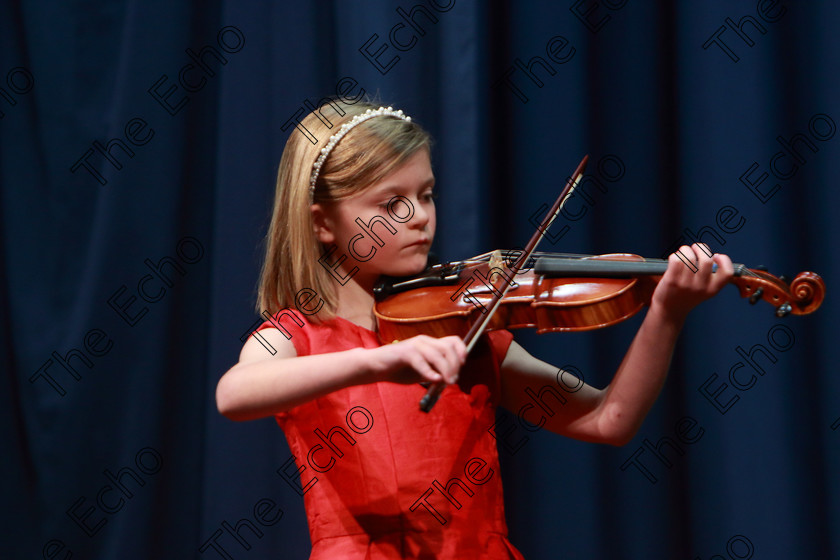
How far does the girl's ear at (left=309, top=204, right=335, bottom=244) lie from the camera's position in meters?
1.05

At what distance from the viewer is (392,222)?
3.24ft

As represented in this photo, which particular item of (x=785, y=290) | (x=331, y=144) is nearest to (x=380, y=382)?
(x=331, y=144)

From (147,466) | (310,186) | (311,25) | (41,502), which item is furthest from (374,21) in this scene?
(41,502)

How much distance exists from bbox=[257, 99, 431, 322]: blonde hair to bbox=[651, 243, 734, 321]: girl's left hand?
0.36 m

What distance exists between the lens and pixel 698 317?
1323mm

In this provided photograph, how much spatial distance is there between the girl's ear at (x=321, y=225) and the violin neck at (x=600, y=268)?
0.94 feet

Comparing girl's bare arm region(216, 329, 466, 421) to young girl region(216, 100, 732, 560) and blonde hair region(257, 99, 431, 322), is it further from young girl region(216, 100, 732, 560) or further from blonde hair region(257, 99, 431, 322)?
blonde hair region(257, 99, 431, 322)

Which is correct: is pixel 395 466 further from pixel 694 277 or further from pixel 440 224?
pixel 440 224

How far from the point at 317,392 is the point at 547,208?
70 cm

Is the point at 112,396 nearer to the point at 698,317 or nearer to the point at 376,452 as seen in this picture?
the point at 376,452

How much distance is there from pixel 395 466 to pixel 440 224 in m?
0.55

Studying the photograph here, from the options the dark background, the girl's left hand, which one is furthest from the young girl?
the dark background

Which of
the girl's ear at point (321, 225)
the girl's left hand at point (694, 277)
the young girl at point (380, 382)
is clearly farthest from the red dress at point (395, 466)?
the girl's left hand at point (694, 277)

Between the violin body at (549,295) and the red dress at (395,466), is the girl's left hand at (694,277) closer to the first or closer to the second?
the violin body at (549,295)
